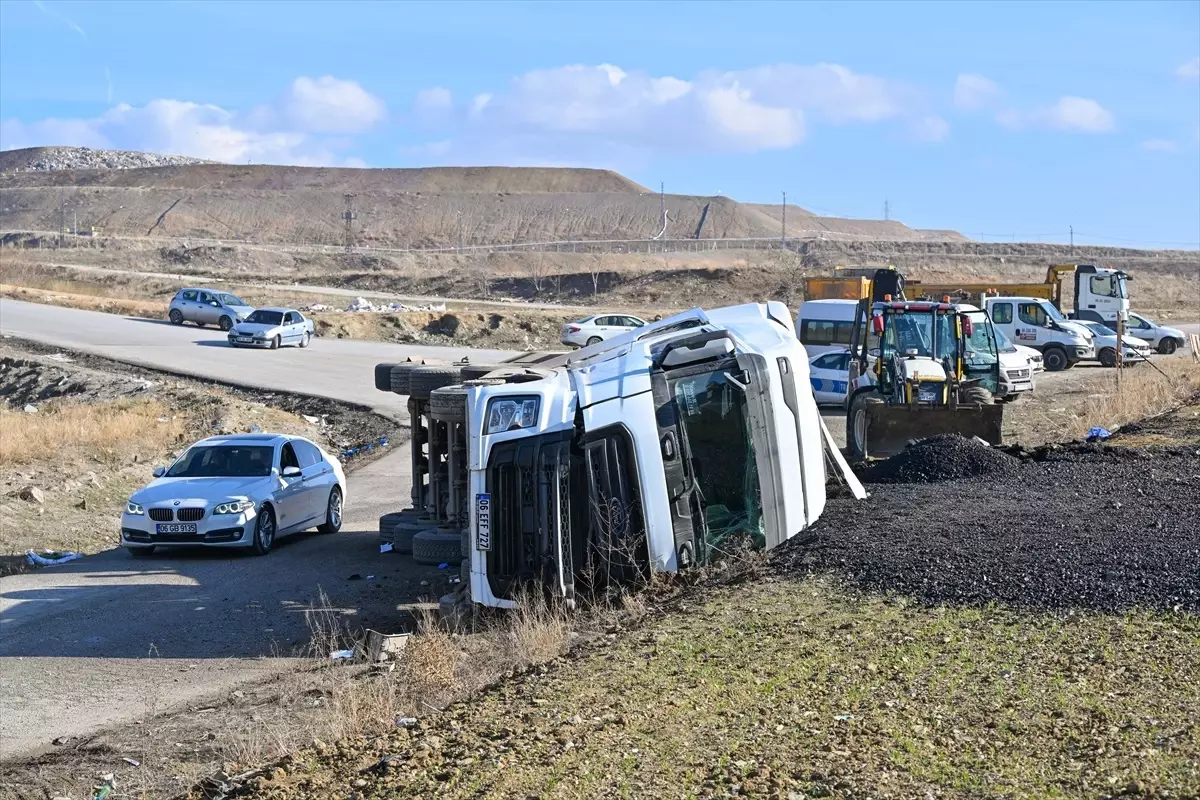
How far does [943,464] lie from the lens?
547 inches

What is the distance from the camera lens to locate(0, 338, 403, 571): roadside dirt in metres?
19.3

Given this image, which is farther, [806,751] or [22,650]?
[22,650]

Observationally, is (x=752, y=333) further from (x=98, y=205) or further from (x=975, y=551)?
(x=98, y=205)

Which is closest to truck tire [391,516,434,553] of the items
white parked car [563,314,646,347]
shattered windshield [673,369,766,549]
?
shattered windshield [673,369,766,549]

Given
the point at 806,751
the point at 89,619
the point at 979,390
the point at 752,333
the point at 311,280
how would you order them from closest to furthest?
the point at 806,751, the point at 752,333, the point at 89,619, the point at 979,390, the point at 311,280

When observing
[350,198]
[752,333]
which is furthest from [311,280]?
[752,333]

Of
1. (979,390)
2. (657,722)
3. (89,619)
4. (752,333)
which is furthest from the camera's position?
(979,390)

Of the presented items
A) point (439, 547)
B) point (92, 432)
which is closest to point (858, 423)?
point (439, 547)

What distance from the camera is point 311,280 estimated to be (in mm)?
94812

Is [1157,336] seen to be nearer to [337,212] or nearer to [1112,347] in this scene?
[1112,347]

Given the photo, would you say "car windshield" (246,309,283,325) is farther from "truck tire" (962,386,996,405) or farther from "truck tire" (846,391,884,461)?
"truck tire" (962,386,996,405)

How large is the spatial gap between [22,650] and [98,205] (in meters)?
170

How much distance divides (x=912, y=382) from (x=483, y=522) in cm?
1115

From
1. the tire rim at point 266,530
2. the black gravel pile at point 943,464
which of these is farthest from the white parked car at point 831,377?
the tire rim at point 266,530
